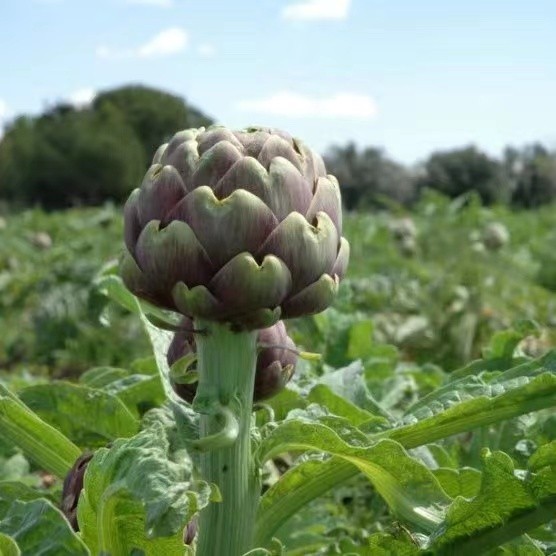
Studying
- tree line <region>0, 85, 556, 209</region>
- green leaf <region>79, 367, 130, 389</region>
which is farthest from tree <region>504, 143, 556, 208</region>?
green leaf <region>79, 367, 130, 389</region>

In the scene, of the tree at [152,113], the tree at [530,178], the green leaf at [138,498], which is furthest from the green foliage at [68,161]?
the green leaf at [138,498]

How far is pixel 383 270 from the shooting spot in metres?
5.69

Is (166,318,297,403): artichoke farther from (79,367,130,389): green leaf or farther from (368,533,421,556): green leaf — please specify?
(79,367,130,389): green leaf

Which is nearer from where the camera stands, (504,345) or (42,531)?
(42,531)

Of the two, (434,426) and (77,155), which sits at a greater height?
(434,426)

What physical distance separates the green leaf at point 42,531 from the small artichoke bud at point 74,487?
0.19 m

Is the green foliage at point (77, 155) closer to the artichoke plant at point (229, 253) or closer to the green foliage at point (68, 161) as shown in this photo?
the green foliage at point (68, 161)

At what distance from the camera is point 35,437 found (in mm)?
1243

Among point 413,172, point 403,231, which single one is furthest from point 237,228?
point 413,172

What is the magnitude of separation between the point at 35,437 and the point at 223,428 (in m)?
0.28

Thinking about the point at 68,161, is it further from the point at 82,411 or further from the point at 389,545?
the point at 389,545

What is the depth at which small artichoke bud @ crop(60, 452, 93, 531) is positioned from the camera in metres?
1.20

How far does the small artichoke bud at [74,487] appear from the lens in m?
1.20

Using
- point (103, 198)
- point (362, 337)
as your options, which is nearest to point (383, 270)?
point (362, 337)
